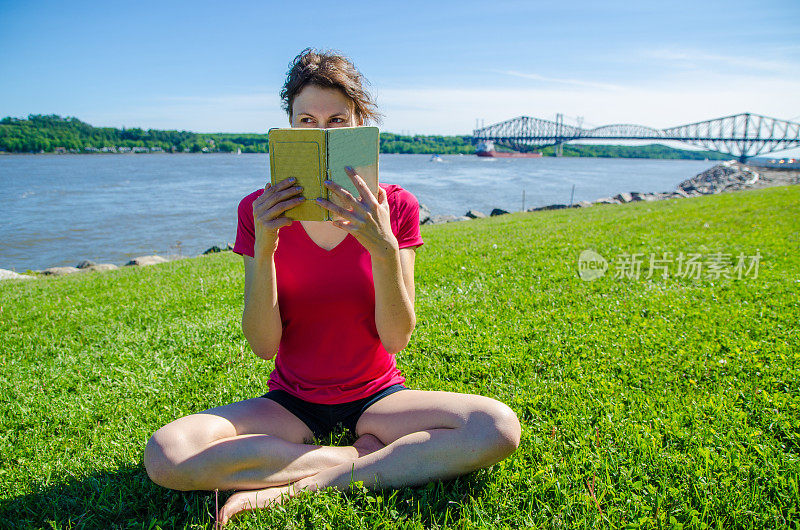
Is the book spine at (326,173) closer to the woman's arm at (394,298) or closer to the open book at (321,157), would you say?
the open book at (321,157)

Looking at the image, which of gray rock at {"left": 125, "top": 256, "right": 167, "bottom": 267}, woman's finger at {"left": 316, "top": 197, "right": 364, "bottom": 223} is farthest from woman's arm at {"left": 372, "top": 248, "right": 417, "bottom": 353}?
gray rock at {"left": 125, "top": 256, "right": 167, "bottom": 267}

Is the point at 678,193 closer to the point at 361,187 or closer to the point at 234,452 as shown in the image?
the point at 361,187

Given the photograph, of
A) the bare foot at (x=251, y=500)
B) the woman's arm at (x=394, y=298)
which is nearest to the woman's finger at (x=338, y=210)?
the woman's arm at (x=394, y=298)

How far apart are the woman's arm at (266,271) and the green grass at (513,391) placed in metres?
0.68

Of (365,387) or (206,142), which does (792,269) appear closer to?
(365,387)

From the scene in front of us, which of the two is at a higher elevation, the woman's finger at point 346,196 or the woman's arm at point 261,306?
the woman's finger at point 346,196

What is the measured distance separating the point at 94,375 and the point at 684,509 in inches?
142

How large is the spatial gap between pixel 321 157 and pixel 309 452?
1.21 m

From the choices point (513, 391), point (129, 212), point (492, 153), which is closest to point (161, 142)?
point (492, 153)

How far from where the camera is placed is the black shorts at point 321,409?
2219mm

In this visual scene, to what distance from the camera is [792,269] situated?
539 centimetres

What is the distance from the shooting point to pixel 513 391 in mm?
2900

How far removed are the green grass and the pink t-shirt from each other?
1.57 ft

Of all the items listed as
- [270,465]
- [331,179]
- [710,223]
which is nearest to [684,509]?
[270,465]
